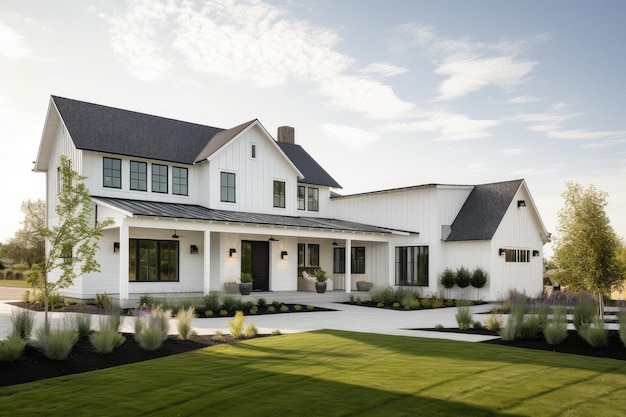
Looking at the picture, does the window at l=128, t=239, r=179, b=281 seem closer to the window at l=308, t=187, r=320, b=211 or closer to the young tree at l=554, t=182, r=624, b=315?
the window at l=308, t=187, r=320, b=211

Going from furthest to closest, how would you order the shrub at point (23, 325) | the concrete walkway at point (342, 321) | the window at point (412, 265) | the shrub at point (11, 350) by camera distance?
the window at point (412, 265), the concrete walkway at point (342, 321), the shrub at point (23, 325), the shrub at point (11, 350)

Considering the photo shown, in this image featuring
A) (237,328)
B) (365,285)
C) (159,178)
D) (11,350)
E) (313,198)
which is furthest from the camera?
(313,198)

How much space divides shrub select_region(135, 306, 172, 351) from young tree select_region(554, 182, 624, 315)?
42.9ft

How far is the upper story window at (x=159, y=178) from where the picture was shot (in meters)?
24.2

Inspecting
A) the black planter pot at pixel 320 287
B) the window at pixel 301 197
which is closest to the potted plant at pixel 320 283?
the black planter pot at pixel 320 287

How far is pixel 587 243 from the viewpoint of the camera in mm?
17625

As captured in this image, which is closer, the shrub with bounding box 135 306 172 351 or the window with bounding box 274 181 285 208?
the shrub with bounding box 135 306 172 351

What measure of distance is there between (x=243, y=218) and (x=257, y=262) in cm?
339

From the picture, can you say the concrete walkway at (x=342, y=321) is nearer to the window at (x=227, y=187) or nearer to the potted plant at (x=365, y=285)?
the potted plant at (x=365, y=285)

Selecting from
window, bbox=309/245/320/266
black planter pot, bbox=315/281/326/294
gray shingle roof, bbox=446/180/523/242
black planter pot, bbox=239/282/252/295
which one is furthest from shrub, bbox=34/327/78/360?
window, bbox=309/245/320/266

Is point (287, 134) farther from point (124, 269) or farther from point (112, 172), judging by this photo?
point (124, 269)

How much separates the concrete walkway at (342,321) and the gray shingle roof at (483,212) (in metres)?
4.86

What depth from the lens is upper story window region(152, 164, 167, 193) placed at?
24.2 m

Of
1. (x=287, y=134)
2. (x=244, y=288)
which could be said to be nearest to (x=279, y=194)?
(x=244, y=288)
